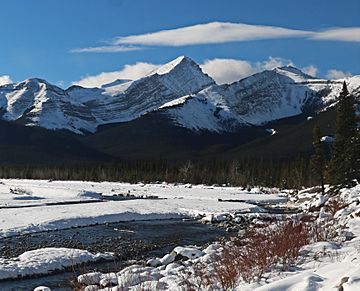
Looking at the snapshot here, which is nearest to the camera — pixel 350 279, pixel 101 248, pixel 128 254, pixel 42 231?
pixel 350 279

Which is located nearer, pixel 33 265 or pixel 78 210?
pixel 33 265

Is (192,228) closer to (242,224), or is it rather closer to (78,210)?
(242,224)

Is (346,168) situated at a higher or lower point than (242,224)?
higher

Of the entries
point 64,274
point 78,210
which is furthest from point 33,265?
point 78,210

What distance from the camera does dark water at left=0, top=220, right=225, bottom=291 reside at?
19891 millimetres

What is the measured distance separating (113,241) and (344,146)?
26154 mm

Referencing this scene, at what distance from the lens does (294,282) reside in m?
8.53

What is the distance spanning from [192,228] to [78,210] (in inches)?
482

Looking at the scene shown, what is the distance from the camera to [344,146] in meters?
46.8

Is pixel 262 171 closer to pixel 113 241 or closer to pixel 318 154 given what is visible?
pixel 318 154

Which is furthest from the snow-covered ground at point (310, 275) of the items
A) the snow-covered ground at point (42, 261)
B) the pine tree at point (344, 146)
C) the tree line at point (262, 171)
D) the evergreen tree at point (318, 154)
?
the evergreen tree at point (318, 154)

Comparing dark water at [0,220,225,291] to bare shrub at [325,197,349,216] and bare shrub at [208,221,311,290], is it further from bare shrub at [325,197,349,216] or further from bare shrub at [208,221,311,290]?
bare shrub at [208,221,311,290]

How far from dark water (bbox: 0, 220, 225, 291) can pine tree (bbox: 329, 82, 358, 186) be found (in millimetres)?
14071

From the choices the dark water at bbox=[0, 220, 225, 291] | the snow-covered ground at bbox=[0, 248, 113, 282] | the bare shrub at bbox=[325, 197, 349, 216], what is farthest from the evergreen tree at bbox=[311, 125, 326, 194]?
the snow-covered ground at bbox=[0, 248, 113, 282]
